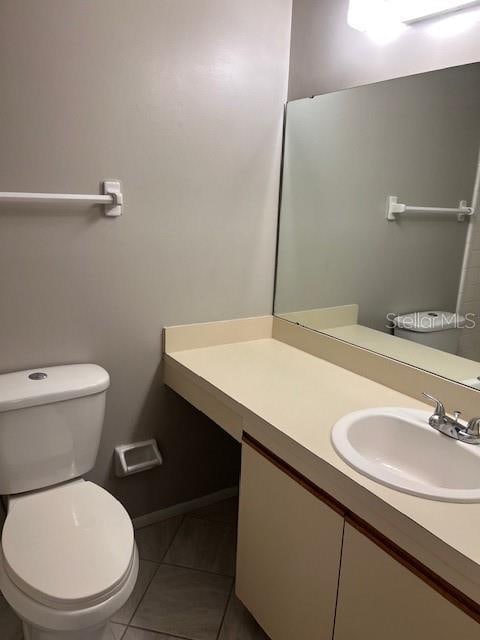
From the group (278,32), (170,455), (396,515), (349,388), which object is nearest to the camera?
(396,515)

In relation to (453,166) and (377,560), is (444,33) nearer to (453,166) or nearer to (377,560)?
(453,166)

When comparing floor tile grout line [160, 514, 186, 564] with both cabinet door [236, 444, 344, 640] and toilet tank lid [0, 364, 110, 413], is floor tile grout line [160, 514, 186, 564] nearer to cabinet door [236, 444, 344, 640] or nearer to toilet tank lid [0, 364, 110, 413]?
cabinet door [236, 444, 344, 640]

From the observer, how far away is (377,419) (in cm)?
137

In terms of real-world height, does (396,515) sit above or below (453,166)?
below

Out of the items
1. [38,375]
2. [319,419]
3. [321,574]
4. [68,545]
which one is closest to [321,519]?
[321,574]

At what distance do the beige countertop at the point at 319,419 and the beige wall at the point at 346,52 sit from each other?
3.39 feet

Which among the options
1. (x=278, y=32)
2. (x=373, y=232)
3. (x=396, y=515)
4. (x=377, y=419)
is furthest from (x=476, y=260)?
(x=278, y=32)

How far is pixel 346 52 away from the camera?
1.70 metres

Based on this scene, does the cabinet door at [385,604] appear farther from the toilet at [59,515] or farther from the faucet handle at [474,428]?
the toilet at [59,515]

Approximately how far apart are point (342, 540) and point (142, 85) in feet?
4.98

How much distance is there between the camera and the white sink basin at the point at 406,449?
1.17 meters

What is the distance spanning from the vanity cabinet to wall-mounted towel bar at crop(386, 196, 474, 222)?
0.91 metres

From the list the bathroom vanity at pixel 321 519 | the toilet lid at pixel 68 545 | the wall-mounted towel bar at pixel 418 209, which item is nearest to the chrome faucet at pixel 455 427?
the bathroom vanity at pixel 321 519

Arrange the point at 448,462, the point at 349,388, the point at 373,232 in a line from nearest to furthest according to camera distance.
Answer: the point at 448,462
the point at 349,388
the point at 373,232
